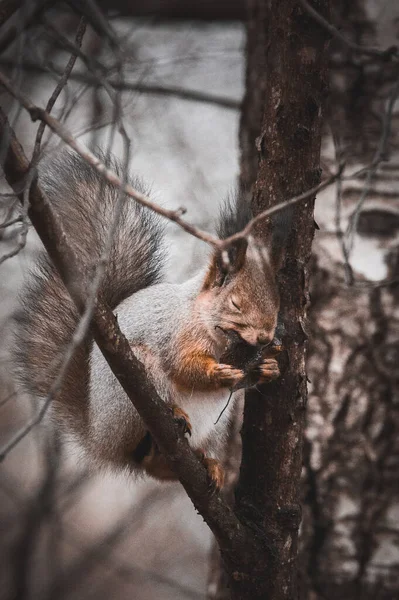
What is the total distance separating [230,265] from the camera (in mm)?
1677

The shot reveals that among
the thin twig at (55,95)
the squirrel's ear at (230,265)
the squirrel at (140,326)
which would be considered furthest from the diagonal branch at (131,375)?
the squirrel's ear at (230,265)

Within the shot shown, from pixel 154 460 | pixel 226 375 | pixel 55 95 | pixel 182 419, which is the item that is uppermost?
pixel 55 95

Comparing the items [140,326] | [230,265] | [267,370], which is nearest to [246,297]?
[230,265]

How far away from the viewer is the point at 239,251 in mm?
1684

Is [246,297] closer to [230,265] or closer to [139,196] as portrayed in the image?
[230,265]

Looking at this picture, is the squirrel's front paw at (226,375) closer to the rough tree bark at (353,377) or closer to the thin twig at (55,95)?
the rough tree bark at (353,377)

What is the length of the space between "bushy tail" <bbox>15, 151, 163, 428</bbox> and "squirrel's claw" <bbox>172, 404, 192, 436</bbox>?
0.33 meters

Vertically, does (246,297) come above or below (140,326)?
above

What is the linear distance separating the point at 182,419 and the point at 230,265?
14.8 inches

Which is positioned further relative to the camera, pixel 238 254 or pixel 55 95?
pixel 238 254

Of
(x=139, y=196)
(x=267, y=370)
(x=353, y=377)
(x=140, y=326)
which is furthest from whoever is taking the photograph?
(x=353, y=377)

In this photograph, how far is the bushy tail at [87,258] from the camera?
72.8 inches

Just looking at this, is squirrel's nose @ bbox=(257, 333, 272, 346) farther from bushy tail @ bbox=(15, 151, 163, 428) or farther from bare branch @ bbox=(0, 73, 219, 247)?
bare branch @ bbox=(0, 73, 219, 247)

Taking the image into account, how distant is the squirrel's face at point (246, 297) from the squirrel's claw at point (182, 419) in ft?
0.69
